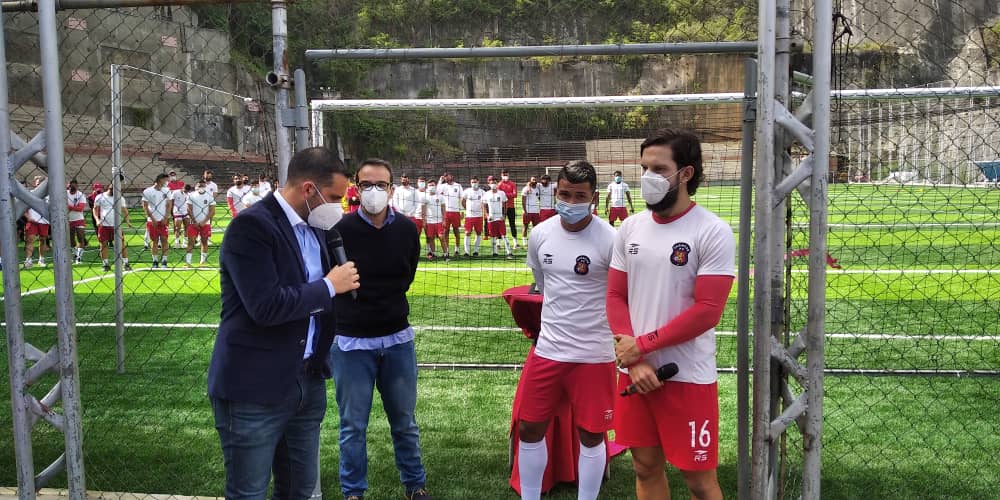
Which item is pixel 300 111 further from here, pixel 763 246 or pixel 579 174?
pixel 763 246

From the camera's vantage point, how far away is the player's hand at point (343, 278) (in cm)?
275

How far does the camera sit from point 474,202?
752 inches

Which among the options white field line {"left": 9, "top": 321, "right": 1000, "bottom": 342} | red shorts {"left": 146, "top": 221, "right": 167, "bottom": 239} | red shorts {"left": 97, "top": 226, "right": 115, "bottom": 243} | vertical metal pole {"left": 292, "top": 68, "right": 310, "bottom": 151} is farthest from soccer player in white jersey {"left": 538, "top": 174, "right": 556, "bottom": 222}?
vertical metal pole {"left": 292, "top": 68, "right": 310, "bottom": 151}

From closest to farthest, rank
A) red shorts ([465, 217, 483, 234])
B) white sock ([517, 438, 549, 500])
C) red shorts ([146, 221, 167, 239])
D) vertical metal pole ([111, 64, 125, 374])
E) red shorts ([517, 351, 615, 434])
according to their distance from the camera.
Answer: red shorts ([517, 351, 615, 434]) → white sock ([517, 438, 549, 500]) → vertical metal pole ([111, 64, 125, 374]) → red shorts ([146, 221, 167, 239]) → red shorts ([465, 217, 483, 234])

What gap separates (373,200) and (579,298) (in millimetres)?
1246

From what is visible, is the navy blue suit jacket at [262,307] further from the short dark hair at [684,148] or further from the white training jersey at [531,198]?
the white training jersey at [531,198]

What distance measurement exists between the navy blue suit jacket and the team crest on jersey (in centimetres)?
136

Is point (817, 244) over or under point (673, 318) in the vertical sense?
over

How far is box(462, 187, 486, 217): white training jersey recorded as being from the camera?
18828 millimetres

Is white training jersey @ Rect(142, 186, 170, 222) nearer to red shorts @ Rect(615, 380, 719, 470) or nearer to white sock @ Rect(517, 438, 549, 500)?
white sock @ Rect(517, 438, 549, 500)

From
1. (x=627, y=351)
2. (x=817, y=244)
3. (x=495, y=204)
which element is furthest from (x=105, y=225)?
(x=817, y=244)

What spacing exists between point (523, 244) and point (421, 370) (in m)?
13.2

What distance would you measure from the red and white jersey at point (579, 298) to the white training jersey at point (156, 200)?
1518 centimetres

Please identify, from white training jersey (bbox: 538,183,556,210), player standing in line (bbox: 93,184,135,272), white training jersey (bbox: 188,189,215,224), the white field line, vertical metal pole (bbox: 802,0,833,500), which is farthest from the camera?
white training jersey (bbox: 538,183,556,210)
